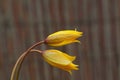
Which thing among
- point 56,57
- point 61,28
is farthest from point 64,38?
point 61,28

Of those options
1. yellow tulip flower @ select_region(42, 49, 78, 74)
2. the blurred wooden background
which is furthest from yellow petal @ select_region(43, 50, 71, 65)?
the blurred wooden background

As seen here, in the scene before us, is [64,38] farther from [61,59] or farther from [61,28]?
[61,28]

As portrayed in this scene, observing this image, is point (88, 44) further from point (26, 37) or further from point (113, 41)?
point (26, 37)

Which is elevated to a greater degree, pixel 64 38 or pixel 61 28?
pixel 64 38

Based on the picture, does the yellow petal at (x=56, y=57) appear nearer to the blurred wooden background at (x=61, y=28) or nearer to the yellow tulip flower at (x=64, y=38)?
the yellow tulip flower at (x=64, y=38)

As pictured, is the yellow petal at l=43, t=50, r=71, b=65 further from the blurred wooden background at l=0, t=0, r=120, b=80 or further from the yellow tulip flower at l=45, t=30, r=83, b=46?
the blurred wooden background at l=0, t=0, r=120, b=80
